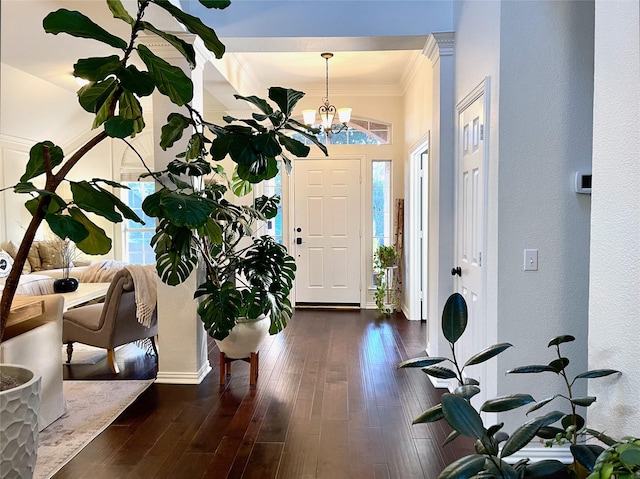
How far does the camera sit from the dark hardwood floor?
8.02 ft

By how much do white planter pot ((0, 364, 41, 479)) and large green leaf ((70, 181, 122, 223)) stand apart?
0.82 m

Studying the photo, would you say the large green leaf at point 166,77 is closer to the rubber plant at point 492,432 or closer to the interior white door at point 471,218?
the rubber plant at point 492,432

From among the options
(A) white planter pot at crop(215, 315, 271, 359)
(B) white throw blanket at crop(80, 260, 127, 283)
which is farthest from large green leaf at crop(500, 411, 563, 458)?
(B) white throw blanket at crop(80, 260, 127, 283)

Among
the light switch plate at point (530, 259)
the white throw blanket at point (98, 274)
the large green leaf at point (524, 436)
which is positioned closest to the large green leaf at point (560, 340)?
the large green leaf at point (524, 436)

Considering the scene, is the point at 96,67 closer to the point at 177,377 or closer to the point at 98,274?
the point at 177,377

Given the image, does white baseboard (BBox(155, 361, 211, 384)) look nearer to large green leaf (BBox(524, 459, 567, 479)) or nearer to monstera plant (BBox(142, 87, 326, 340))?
monstera plant (BBox(142, 87, 326, 340))

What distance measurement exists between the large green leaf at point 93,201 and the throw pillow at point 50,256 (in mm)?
6246

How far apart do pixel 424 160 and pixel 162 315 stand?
138 inches

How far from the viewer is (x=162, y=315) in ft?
12.1

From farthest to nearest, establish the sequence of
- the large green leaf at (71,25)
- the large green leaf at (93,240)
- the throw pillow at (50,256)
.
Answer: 1. the throw pillow at (50,256)
2. the large green leaf at (93,240)
3. the large green leaf at (71,25)

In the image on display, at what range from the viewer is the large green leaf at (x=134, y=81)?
4.99ft

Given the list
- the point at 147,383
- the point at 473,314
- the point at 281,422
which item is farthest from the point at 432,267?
the point at 147,383

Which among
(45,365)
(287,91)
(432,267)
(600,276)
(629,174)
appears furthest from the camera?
(432,267)

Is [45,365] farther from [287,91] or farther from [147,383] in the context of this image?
[287,91]
